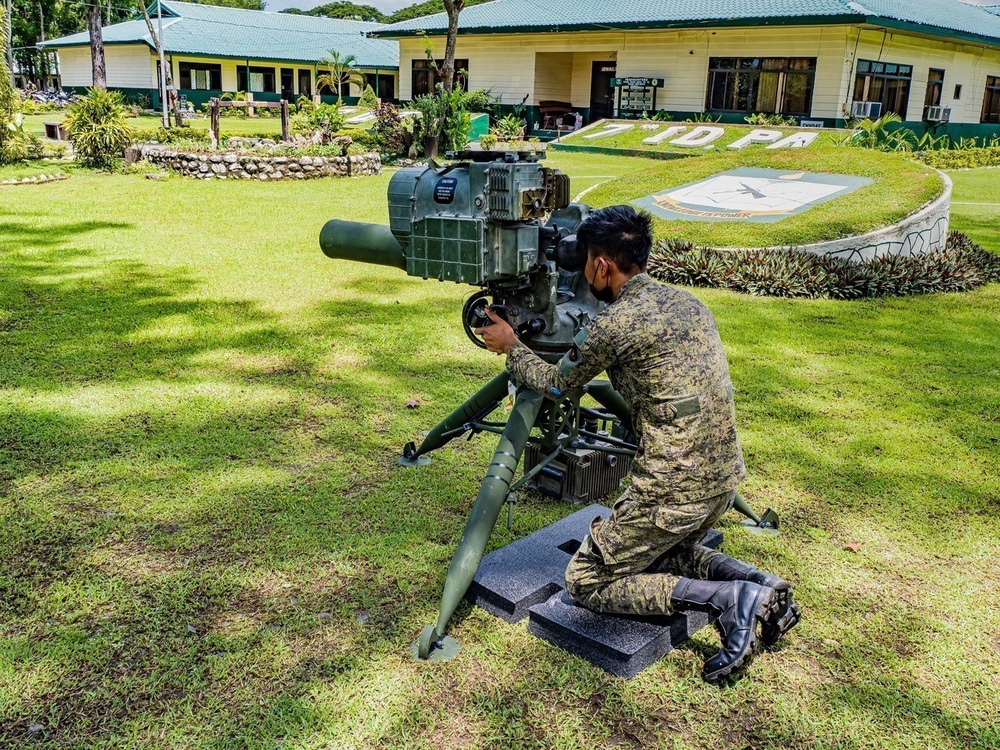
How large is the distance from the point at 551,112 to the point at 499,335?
99.6 feet

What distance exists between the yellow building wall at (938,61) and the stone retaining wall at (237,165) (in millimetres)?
17105

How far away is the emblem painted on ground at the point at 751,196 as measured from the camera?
10.4 meters

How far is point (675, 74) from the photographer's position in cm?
2920

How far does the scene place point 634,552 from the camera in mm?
3162

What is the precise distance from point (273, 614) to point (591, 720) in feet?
4.38

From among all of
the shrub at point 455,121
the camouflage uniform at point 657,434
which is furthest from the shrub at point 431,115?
the camouflage uniform at point 657,434

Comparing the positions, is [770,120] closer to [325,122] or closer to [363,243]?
[325,122]

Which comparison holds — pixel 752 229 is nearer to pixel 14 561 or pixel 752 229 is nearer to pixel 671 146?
pixel 14 561

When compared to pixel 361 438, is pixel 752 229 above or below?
above

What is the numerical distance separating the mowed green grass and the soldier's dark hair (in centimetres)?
148

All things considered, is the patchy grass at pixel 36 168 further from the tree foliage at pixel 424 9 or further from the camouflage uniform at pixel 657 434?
the tree foliage at pixel 424 9

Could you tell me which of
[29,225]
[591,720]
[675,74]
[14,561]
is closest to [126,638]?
[14,561]

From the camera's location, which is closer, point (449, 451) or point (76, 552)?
point (76, 552)

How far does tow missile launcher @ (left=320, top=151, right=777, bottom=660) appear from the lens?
3314mm
